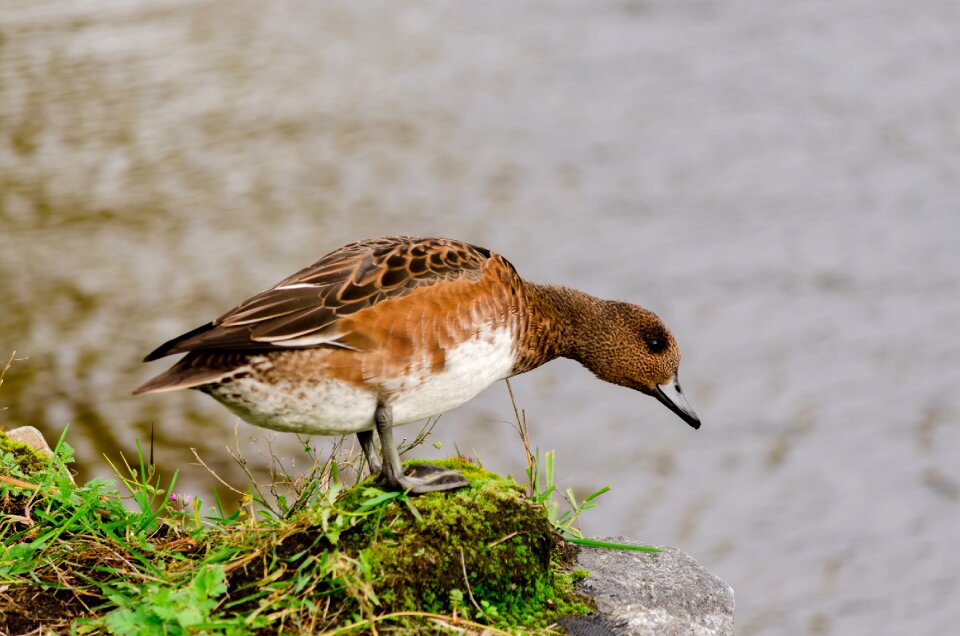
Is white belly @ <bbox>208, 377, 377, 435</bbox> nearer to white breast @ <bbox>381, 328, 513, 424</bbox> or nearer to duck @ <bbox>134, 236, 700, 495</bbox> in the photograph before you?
duck @ <bbox>134, 236, 700, 495</bbox>

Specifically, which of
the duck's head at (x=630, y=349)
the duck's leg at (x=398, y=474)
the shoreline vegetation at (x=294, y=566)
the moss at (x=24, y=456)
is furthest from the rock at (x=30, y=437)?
the duck's head at (x=630, y=349)

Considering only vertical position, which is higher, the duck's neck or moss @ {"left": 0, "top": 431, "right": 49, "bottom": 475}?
the duck's neck

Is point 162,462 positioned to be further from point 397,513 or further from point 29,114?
point 29,114

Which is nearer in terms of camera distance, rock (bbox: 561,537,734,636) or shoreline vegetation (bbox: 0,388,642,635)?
shoreline vegetation (bbox: 0,388,642,635)

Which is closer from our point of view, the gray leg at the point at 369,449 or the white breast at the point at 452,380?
the white breast at the point at 452,380

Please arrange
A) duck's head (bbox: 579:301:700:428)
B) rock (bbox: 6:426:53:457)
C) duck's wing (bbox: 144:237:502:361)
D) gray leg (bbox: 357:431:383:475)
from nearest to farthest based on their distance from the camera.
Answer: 1. duck's wing (bbox: 144:237:502:361)
2. gray leg (bbox: 357:431:383:475)
3. duck's head (bbox: 579:301:700:428)
4. rock (bbox: 6:426:53:457)

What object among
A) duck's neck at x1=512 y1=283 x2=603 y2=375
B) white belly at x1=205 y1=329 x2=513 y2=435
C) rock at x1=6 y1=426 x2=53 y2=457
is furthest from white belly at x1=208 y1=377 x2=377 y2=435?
rock at x1=6 y1=426 x2=53 y2=457

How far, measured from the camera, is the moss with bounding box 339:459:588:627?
3.66m

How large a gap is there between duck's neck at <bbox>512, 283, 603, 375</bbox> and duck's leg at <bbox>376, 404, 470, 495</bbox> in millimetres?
702

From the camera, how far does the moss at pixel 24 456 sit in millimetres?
4438

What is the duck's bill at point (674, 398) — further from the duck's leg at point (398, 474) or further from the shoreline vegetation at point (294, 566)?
the duck's leg at point (398, 474)

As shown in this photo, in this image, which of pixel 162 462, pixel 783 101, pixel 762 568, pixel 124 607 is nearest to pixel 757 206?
pixel 783 101

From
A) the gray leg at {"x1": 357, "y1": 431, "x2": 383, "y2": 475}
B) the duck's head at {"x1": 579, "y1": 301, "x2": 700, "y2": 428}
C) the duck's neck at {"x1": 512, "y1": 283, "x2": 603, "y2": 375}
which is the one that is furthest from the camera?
the duck's head at {"x1": 579, "y1": 301, "x2": 700, "y2": 428}

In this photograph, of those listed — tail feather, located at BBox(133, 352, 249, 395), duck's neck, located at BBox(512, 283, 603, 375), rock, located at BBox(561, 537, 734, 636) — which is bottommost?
rock, located at BBox(561, 537, 734, 636)
